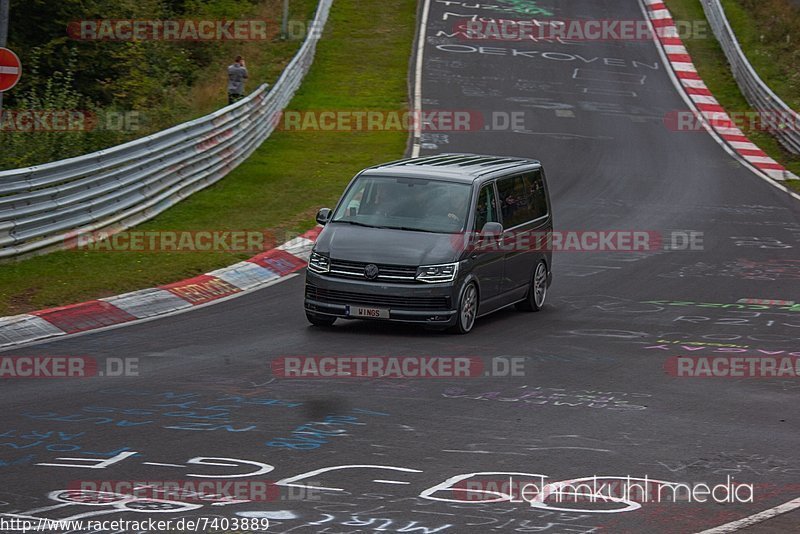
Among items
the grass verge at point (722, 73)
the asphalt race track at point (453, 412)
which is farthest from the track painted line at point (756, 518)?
the grass verge at point (722, 73)

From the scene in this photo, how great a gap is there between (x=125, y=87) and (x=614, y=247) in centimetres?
1571

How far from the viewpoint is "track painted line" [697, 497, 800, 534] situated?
7156 mm

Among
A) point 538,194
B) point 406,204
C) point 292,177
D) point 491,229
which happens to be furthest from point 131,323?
point 292,177

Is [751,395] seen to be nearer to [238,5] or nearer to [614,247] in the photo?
[614,247]

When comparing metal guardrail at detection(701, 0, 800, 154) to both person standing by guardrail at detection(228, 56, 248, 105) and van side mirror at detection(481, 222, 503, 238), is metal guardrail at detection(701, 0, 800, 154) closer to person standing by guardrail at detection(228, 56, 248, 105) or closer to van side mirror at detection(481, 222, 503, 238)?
person standing by guardrail at detection(228, 56, 248, 105)

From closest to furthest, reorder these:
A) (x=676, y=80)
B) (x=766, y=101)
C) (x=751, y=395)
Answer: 1. (x=751, y=395)
2. (x=766, y=101)
3. (x=676, y=80)

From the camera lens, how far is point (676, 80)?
40125 millimetres

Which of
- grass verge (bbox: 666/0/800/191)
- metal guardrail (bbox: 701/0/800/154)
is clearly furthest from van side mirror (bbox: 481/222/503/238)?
metal guardrail (bbox: 701/0/800/154)

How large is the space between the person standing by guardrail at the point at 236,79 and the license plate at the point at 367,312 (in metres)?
17.2

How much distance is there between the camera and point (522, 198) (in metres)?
16.0

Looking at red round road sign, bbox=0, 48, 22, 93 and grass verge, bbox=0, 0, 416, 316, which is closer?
→ red round road sign, bbox=0, 48, 22, 93

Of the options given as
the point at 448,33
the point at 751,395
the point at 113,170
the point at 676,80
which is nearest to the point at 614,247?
the point at 113,170

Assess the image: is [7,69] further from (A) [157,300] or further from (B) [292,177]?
(B) [292,177]

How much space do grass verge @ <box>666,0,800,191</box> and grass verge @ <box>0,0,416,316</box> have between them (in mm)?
9750
